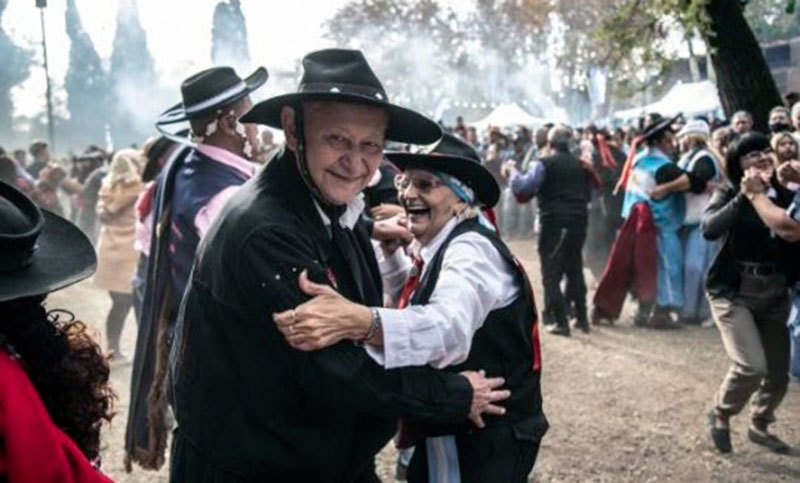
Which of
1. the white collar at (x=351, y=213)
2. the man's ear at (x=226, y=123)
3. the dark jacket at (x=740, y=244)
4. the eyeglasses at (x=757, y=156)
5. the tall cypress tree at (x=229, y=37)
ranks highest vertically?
the tall cypress tree at (x=229, y=37)

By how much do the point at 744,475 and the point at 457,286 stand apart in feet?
11.2

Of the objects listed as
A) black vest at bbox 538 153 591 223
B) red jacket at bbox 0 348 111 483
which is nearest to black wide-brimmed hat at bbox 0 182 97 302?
red jacket at bbox 0 348 111 483

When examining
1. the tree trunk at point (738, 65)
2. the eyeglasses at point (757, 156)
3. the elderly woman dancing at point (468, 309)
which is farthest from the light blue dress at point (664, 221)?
the elderly woman dancing at point (468, 309)

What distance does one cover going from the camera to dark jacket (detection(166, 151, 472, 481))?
214cm

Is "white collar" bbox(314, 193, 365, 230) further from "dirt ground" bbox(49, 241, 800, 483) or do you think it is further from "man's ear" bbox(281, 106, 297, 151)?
"dirt ground" bbox(49, 241, 800, 483)

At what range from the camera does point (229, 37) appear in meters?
50.4

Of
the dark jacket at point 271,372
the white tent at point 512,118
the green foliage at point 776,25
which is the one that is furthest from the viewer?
the green foliage at point 776,25

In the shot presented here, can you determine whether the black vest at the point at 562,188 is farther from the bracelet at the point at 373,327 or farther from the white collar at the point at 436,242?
the bracelet at the point at 373,327

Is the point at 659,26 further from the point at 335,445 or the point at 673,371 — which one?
the point at 335,445

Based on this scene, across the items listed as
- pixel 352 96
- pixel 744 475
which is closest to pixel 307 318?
pixel 352 96

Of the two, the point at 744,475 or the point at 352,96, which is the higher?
the point at 352,96

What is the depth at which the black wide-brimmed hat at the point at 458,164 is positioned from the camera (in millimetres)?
2951

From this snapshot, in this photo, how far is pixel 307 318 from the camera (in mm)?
2068

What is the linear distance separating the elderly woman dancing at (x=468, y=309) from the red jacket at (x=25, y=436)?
998mm
